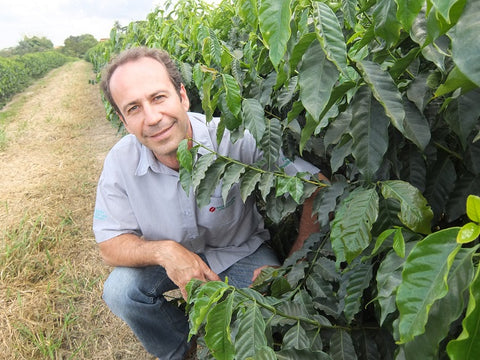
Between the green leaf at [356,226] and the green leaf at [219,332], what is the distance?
247 millimetres

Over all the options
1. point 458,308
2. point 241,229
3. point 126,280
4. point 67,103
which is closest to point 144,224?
point 126,280

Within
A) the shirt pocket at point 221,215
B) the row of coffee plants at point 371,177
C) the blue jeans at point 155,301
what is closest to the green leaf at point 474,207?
the row of coffee plants at point 371,177

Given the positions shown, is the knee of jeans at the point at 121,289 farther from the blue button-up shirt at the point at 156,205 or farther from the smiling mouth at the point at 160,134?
the smiling mouth at the point at 160,134

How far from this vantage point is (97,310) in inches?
109

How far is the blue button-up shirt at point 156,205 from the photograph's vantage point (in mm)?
1925

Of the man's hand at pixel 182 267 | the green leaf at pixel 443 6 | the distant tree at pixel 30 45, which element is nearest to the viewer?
the green leaf at pixel 443 6

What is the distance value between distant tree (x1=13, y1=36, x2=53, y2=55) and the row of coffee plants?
65473 millimetres

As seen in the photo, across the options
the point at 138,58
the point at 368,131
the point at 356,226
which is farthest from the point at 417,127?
the point at 138,58

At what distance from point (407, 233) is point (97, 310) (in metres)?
2.48

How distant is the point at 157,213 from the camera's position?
1966 mm

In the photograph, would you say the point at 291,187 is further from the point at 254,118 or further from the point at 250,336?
the point at 250,336

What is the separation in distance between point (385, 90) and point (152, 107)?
1330 mm

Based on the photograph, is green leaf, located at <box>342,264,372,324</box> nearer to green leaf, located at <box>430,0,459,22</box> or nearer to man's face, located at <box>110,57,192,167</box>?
green leaf, located at <box>430,0,459,22</box>

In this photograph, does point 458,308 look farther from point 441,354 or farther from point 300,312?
point 300,312
